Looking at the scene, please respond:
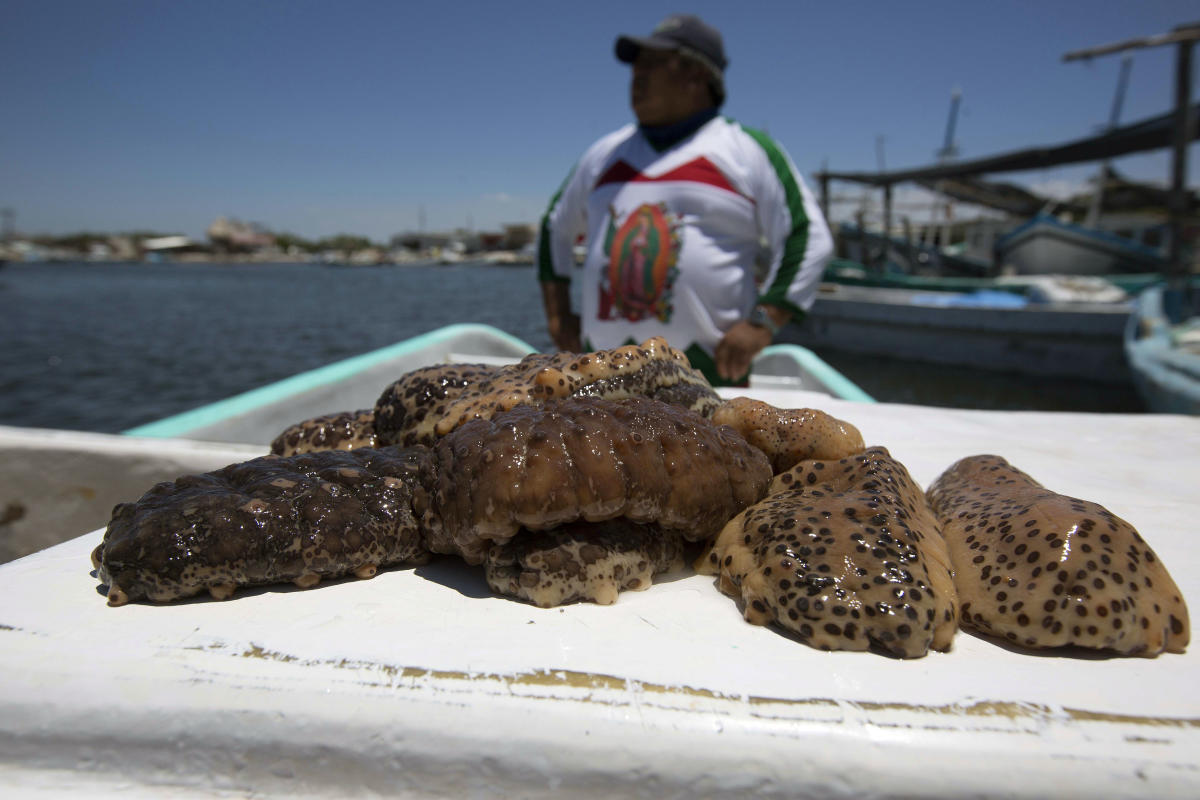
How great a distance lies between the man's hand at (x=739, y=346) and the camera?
11.5 feet

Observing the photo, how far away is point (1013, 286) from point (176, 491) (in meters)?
23.6

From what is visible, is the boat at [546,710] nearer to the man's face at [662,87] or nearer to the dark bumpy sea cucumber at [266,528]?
the dark bumpy sea cucumber at [266,528]

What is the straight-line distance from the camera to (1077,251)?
23094 millimetres

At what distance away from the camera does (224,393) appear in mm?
12945

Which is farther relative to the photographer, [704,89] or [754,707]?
[704,89]

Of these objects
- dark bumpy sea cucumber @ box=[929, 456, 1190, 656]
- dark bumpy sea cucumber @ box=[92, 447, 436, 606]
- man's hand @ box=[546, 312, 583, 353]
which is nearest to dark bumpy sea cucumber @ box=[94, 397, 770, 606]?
dark bumpy sea cucumber @ box=[92, 447, 436, 606]

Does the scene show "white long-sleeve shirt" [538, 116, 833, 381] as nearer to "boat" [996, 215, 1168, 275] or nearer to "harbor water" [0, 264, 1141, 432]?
"harbor water" [0, 264, 1141, 432]

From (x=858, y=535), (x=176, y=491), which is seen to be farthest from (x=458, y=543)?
(x=858, y=535)

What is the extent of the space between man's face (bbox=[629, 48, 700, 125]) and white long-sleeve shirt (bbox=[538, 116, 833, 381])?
0.52 feet

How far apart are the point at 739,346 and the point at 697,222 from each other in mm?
719

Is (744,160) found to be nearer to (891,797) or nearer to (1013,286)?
(891,797)

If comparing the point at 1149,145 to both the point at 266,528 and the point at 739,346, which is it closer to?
the point at 739,346

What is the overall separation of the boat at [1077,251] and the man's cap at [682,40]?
25.0 metres

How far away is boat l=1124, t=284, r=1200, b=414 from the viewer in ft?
21.6
